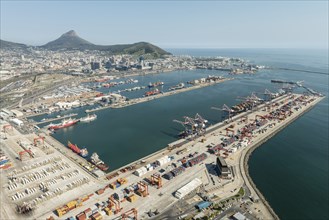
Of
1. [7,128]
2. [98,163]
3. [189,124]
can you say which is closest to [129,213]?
[98,163]

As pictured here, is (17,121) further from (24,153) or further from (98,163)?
(98,163)

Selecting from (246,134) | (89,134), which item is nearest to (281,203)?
(246,134)

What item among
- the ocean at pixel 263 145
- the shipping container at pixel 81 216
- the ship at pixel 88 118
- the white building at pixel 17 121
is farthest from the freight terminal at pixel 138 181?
the ship at pixel 88 118

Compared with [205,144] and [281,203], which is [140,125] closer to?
[205,144]

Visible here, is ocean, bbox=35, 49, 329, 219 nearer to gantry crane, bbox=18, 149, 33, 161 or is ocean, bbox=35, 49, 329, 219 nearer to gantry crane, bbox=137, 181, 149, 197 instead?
gantry crane, bbox=18, 149, 33, 161

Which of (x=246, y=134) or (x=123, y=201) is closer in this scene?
(x=123, y=201)

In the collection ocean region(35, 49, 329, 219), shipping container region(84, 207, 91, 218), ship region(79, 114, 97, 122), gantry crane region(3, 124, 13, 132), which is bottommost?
ocean region(35, 49, 329, 219)

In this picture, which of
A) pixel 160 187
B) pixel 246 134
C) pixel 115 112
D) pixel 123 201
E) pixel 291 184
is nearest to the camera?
pixel 123 201

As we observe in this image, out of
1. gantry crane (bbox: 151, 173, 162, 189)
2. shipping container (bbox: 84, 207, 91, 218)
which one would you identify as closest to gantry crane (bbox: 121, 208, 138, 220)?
shipping container (bbox: 84, 207, 91, 218)
